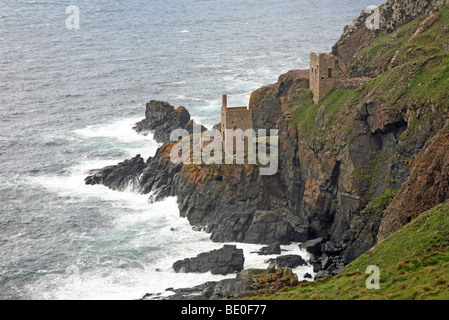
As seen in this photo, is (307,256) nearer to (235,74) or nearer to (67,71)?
(235,74)

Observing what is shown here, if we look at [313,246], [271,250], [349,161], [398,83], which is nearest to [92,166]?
[271,250]

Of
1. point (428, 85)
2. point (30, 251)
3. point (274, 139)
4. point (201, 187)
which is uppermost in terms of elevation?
point (428, 85)

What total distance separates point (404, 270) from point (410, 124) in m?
24.7

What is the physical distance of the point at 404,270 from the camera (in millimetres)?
51719

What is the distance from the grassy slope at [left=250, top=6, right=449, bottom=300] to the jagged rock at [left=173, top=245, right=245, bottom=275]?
17.6 metres

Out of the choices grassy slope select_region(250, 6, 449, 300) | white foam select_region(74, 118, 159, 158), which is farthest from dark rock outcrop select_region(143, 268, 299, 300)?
white foam select_region(74, 118, 159, 158)

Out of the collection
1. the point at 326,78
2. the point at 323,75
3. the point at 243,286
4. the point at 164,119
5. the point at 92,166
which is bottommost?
the point at 92,166

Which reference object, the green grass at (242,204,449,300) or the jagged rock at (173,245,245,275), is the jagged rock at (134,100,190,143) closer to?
the jagged rock at (173,245,245,275)

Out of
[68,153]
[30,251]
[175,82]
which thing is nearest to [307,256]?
[30,251]

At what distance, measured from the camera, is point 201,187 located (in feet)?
291

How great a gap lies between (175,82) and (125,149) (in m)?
50.6

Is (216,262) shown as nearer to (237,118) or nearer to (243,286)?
(243,286)

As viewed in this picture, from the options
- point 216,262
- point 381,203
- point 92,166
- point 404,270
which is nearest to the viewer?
point 404,270

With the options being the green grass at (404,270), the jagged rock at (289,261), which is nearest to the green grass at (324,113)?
the jagged rock at (289,261)
